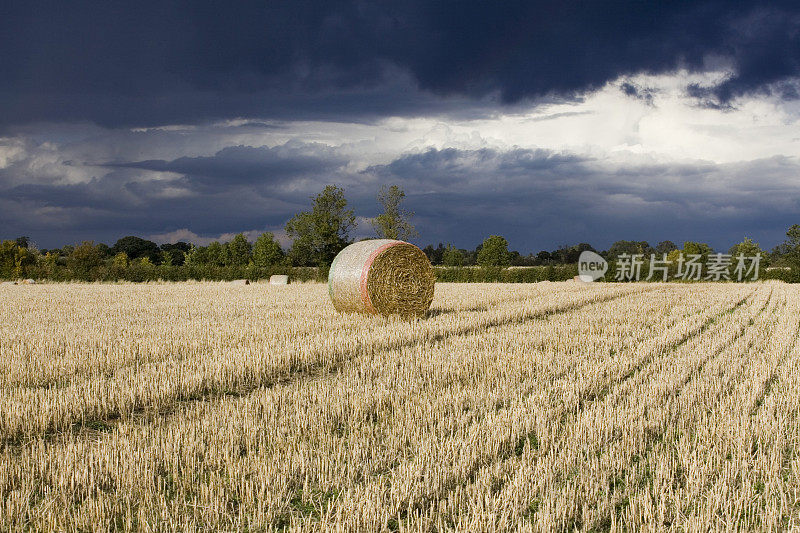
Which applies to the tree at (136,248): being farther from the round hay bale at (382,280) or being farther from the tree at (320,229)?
the round hay bale at (382,280)

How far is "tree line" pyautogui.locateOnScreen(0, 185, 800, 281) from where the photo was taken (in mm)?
40812

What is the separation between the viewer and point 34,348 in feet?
30.2

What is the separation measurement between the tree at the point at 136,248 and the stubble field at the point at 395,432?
97270 mm

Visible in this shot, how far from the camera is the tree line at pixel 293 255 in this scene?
40.8 metres

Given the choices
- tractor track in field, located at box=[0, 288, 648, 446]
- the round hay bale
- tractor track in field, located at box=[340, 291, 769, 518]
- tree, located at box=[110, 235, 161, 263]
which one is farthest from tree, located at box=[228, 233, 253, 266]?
tractor track in field, located at box=[340, 291, 769, 518]

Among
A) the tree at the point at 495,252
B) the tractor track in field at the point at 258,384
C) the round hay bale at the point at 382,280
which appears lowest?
the tractor track in field at the point at 258,384

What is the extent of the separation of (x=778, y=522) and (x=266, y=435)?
3755 millimetres

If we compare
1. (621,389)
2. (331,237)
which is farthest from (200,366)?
(331,237)

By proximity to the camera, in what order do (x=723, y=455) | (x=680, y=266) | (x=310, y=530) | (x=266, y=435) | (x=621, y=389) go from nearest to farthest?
1. (x=310, y=530)
2. (x=723, y=455)
3. (x=266, y=435)
4. (x=621, y=389)
5. (x=680, y=266)

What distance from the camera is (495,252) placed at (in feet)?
281

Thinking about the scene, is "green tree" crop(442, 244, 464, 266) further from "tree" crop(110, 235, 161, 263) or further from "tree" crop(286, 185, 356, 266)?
"tree" crop(110, 235, 161, 263)

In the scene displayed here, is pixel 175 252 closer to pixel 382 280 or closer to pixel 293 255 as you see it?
pixel 293 255

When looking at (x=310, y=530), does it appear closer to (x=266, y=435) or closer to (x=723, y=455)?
(x=266, y=435)

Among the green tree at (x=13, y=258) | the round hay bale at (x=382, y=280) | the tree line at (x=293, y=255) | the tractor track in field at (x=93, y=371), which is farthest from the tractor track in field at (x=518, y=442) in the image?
the green tree at (x=13, y=258)
